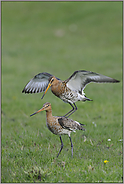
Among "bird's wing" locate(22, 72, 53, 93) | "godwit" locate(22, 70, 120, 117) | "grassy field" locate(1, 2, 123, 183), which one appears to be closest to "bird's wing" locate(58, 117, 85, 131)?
"godwit" locate(22, 70, 120, 117)

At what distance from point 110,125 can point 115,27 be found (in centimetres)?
2324

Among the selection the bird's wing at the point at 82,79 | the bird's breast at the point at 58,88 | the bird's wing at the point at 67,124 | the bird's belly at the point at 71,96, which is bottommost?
the bird's wing at the point at 67,124

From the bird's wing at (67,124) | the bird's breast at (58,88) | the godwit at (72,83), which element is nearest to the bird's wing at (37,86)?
the godwit at (72,83)

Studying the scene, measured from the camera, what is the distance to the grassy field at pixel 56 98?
5.75 meters

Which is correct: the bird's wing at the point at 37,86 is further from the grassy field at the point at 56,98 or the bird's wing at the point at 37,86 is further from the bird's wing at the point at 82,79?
the grassy field at the point at 56,98

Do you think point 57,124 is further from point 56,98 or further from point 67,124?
point 56,98

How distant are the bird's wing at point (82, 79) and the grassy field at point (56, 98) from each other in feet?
5.81

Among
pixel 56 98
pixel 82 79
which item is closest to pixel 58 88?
pixel 82 79

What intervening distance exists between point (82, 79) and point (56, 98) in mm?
7723

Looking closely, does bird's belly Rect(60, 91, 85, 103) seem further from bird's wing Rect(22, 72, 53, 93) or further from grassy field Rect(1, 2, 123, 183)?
grassy field Rect(1, 2, 123, 183)

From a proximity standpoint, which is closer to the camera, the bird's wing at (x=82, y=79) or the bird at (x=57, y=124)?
the bird's wing at (x=82, y=79)

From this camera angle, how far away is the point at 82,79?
19.1ft

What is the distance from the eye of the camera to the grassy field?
5.75 metres

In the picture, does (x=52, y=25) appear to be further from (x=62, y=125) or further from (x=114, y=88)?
(x=62, y=125)
